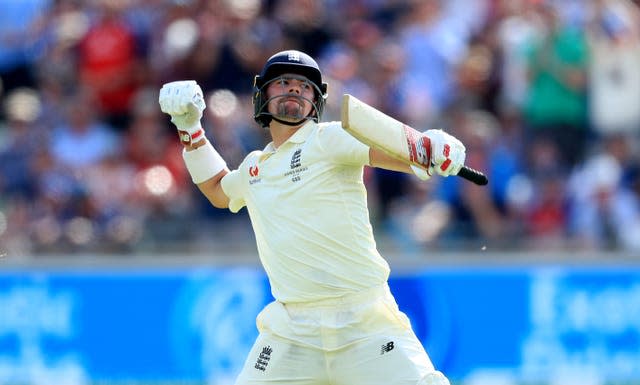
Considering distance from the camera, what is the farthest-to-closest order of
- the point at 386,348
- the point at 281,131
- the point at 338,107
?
1. the point at 338,107
2. the point at 281,131
3. the point at 386,348

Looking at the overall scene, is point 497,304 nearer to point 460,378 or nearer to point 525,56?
point 460,378

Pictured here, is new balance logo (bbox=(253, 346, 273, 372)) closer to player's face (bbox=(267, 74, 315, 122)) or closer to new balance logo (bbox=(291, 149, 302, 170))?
new balance logo (bbox=(291, 149, 302, 170))

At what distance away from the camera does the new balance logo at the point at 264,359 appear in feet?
19.4

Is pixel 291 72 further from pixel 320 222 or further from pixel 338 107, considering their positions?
pixel 338 107

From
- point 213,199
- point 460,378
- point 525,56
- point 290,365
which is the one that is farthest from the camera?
point 525,56

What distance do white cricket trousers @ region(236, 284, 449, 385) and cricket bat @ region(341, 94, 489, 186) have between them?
0.71 m

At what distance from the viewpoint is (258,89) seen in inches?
243

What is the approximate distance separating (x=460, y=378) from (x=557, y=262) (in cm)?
122

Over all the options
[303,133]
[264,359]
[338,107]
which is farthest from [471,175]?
[338,107]

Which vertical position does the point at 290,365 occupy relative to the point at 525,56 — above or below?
below

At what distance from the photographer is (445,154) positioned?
218 inches

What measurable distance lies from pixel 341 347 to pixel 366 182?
5488 millimetres

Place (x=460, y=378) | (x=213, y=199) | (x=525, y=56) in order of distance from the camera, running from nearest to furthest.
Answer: (x=213, y=199) < (x=460, y=378) < (x=525, y=56)

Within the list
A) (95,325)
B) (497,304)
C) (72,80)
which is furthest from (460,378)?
(72,80)
